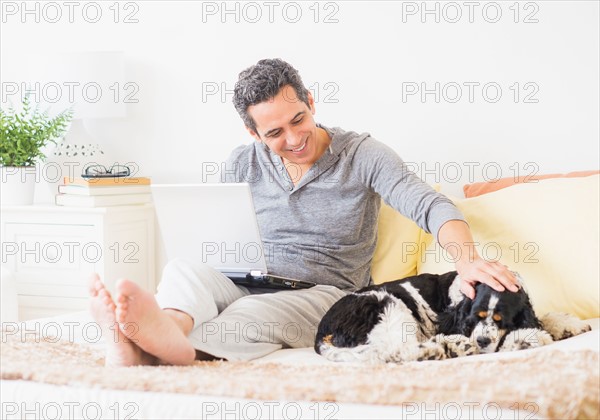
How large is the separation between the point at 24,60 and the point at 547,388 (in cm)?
287

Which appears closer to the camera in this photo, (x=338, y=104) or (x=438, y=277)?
(x=438, y=277)

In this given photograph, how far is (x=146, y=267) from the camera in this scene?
10.4 feet

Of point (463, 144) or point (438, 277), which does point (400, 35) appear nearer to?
point (463, 144)

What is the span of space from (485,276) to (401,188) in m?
0.47

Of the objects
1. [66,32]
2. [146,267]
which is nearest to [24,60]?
[66,32]

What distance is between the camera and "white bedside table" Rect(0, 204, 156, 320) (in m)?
2.86

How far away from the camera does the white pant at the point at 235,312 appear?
5.70 feet

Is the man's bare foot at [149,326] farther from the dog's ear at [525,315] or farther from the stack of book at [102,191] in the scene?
the stack of book at [102,191]

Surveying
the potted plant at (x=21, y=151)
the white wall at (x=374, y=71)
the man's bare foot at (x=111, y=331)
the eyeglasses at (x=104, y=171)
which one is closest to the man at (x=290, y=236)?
the man's bare foot at (x=111, y=331)

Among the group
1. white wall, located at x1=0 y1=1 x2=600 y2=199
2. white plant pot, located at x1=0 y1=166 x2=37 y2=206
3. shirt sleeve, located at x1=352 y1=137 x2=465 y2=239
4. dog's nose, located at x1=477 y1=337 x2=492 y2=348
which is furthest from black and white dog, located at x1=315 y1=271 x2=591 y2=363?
white plant pot, located at x1=0 y1=166 x2=37 y2=206

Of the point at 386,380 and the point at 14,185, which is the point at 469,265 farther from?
the point at 14,185

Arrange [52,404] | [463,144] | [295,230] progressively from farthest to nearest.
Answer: [463,144]
[295,230]
[52,404]

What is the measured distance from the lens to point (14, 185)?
304 centimetres

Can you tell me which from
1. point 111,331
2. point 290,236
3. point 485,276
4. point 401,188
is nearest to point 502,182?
point 401,188
